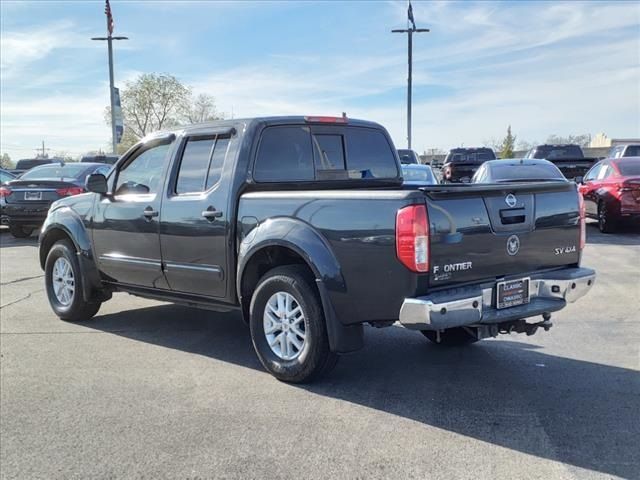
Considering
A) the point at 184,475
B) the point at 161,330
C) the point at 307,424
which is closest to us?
the point at 184,475

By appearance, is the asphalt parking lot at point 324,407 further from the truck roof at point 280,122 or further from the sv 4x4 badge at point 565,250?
the truck roof at point 280,122

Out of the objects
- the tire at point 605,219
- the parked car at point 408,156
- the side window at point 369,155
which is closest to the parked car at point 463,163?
the parked car at point 408,156

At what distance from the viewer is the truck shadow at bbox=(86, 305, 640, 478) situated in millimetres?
3637

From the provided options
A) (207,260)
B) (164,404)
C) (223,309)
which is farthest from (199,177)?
(164,404)

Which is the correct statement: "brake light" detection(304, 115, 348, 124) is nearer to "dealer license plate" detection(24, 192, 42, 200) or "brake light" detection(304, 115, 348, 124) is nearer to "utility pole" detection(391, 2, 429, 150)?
"dealer license plate" detection(24, 192, 42, 200)

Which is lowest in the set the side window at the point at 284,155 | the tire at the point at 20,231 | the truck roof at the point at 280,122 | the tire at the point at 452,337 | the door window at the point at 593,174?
the tire at the point at 452,337

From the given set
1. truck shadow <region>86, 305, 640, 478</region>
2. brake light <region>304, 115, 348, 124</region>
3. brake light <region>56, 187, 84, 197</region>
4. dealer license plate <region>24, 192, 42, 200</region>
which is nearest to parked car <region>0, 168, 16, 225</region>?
dealer license plate <region>24, 192, 42, 200</region>

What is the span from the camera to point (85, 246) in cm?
658

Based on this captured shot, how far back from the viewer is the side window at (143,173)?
19.3 ft

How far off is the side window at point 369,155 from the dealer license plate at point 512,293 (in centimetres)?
198

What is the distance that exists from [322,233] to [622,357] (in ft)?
9.33

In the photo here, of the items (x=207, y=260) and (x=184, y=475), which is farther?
(x=207, y=260)

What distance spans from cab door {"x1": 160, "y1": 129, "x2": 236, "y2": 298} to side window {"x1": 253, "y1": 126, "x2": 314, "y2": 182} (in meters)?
0.28

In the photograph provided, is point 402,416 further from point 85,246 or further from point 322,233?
point 85,246
